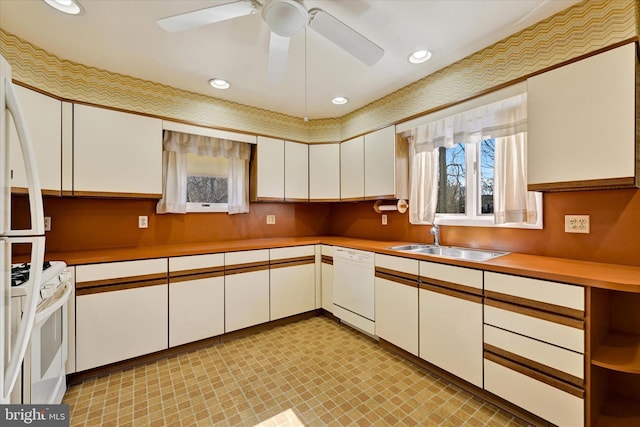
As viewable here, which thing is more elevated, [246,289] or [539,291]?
[539,291]

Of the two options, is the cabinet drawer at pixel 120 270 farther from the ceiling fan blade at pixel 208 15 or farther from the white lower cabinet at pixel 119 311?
the ceiling fan blade at pixel 208 15

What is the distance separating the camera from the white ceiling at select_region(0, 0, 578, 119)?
1725mm

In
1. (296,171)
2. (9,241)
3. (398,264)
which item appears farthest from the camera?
(296,171)

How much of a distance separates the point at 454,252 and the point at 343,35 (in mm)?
1942

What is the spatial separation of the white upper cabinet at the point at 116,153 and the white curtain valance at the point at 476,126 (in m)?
2.46

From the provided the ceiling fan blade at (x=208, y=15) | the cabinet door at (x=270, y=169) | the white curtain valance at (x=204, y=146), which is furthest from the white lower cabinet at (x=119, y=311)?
the ceiling fan blade at (x=208, y=15)

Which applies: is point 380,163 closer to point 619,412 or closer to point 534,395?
point 534,395

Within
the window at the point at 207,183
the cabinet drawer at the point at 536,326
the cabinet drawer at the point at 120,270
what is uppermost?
the window at the point at 207,183

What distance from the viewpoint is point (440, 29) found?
1.93 m

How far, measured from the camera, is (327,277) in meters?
3.18

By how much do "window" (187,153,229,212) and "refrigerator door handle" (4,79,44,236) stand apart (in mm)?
2110

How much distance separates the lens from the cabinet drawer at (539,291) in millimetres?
1439

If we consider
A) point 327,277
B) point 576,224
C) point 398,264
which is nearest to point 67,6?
point 398,264

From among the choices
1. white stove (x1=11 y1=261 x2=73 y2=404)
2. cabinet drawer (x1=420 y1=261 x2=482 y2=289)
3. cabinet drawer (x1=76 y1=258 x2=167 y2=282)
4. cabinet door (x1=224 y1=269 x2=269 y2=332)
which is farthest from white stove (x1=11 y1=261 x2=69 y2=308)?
cabinet drawer (x1=420 y1=261 x2=482 y2=289)
